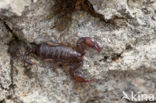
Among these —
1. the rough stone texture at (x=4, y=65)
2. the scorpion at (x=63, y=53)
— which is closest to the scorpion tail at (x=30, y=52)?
the scorpion at (x=63, y=53)

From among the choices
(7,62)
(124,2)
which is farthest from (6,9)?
(124,2)

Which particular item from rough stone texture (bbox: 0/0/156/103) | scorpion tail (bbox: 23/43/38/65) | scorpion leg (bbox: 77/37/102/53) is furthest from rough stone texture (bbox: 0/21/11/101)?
scorpion leg (bbox: 77/37/102/53)

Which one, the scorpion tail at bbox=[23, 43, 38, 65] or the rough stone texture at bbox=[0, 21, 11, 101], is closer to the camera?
the rough stone texture at bbox=[0, 21, 11, 101]

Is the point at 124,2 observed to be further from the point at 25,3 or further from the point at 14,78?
the point at 14,78

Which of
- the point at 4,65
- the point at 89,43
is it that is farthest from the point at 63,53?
the point at 4,65

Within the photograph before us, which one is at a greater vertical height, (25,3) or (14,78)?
(25,3)

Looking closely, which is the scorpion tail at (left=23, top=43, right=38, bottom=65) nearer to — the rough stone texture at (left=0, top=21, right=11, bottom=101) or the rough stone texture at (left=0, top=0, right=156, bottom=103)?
the rough stone texture at (left=0, top=0, right=156, bottom=103)

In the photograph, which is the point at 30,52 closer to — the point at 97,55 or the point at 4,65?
the point at 4,65
